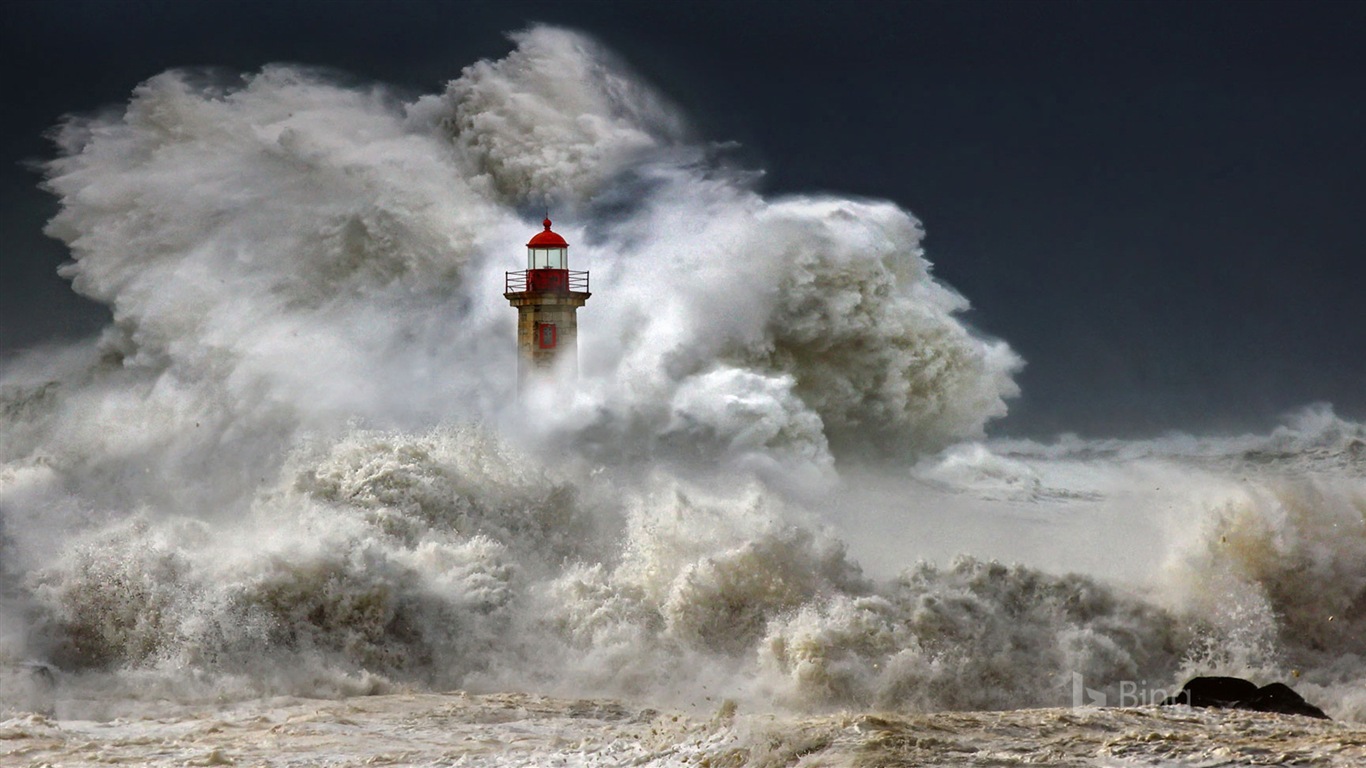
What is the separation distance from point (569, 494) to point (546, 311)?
2.83m

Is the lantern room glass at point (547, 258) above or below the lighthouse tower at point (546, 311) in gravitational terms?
above

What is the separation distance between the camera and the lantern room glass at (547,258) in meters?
24.8

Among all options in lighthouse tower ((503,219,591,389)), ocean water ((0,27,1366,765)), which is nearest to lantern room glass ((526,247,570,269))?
lighthouse tower ((503,219,591,389))

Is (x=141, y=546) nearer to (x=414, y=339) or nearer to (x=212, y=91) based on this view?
(x=414, y=339)

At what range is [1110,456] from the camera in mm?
33844

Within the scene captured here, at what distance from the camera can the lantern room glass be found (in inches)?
977

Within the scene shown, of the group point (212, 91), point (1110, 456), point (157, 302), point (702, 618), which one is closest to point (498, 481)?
point (702, 618)

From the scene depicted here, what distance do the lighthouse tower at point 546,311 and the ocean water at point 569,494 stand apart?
405mm

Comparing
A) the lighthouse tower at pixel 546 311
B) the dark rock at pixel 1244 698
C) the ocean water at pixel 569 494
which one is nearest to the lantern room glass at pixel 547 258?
the lighthouse tower at pixel 546 311

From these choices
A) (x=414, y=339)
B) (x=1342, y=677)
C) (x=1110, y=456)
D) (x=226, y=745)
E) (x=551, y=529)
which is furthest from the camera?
(x=1110, y=456)

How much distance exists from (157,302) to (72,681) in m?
9.86

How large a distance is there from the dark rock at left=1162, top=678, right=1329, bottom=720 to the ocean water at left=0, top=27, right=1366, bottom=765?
2.05 ft

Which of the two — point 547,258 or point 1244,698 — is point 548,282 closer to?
point 547,258

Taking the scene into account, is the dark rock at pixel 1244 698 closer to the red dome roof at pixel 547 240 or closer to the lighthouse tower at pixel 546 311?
the lighthouse tower at pixel 546 311
